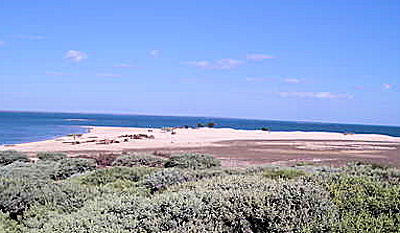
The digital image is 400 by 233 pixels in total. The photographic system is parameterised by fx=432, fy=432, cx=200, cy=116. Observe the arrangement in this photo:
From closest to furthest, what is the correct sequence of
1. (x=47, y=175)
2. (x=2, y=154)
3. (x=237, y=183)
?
(x=237, y=183) → (x=47, y=175) → (x=2, y=154)

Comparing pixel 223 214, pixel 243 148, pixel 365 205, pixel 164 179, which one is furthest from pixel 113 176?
pixel 243 148

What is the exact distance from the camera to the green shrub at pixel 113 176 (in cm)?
1033

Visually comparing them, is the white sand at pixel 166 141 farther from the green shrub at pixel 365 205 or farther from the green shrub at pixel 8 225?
the green shrub at pixel 365 205

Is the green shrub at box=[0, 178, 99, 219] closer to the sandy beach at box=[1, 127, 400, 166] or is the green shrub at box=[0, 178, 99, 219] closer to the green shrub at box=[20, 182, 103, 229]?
the green shrub at box=[20, 182, 103, 229]

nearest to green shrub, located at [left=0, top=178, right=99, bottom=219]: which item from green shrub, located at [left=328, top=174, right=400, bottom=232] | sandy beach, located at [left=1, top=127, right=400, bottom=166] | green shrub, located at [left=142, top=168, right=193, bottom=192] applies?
green shrub, located at [left=142, top=168, right=193, bottom=192]

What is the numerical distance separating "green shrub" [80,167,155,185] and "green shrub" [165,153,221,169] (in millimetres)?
3956

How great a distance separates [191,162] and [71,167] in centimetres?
407

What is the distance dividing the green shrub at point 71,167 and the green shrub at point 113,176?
3.21 meters

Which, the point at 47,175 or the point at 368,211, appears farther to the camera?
the point at 47,175

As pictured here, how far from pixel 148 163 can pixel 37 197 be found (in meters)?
9.39

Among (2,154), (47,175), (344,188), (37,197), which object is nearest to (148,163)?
(47,175)

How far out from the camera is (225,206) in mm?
5078

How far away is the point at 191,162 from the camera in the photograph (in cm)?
1529

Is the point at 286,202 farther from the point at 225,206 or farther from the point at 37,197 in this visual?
the point at 37,197
